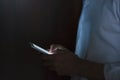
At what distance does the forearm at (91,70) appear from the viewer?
64 centimetres

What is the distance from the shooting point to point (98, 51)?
74cm

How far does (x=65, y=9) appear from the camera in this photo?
40.0 inches

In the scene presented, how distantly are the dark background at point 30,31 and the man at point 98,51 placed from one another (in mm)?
250

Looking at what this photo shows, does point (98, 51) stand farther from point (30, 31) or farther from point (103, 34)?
point (30, 31)

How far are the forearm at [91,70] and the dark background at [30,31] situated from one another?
38 cm

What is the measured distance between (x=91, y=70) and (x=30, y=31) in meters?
0.41

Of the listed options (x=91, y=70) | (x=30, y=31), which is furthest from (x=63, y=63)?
(x=30, y=31)

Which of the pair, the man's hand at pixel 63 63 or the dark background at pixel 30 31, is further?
the dark background at pixel 30 31

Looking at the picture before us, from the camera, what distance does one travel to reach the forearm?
0.64m

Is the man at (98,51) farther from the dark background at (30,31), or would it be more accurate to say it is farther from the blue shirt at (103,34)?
the dark background at (30,31)

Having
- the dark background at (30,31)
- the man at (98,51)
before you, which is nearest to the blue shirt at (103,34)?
the man at (98,51)

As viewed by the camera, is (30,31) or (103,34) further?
(30,31)

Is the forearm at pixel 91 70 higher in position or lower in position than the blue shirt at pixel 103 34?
lower

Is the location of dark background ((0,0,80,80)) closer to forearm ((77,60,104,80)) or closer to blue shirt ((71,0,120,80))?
blue shirt ((71,0,120,80))
